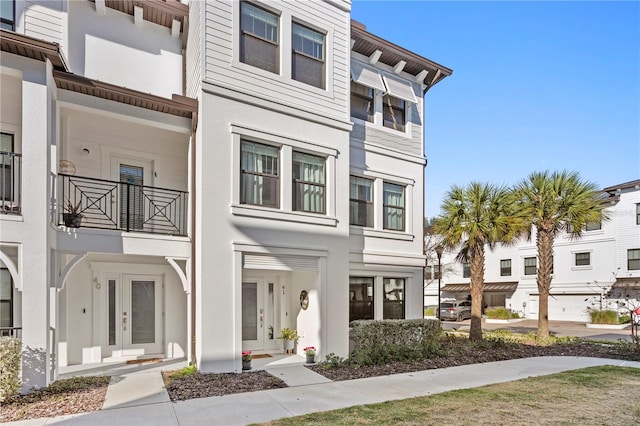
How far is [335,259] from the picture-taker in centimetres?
1169

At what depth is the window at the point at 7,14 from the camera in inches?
385

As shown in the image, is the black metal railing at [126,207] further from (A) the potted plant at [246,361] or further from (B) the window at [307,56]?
(B) the window at [307,56]

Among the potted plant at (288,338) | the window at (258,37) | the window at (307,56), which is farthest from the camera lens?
the potted plant at (288,338)

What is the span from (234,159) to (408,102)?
7399 mm

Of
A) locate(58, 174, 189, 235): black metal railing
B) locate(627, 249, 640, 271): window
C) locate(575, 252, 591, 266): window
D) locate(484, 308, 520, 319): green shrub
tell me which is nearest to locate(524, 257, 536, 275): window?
locate(575, 252, 591, 266): window

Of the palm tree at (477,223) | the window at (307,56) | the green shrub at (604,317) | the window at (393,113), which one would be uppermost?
the window at (307,56)

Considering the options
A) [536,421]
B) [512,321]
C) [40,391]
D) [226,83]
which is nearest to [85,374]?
[40,391]

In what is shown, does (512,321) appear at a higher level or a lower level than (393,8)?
lower

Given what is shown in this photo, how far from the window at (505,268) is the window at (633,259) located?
9.01m

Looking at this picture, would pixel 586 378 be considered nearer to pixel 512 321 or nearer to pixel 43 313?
pixel 43 313

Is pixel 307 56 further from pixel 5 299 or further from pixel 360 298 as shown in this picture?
pixel 5 299

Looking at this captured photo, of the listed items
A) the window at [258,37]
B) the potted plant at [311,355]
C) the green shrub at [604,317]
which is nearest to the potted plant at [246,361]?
the potted plant at [311,355]

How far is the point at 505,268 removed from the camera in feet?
125

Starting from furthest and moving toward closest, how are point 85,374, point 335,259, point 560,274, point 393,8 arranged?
1. point 560,274
2. point 393,8
3. point 335,259
4. point 85,374
